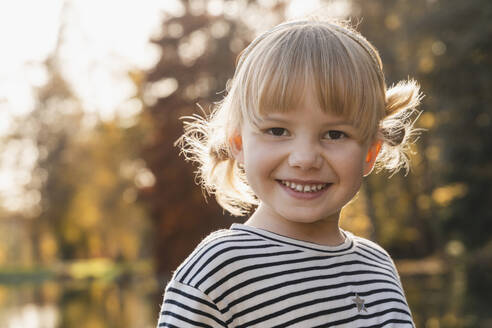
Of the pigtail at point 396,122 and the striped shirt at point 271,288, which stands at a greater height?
the pigtail at point 396,122

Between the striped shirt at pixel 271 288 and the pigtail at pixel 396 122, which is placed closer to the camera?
the striped shirt at pixel 271 288

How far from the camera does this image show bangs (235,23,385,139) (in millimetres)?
1812

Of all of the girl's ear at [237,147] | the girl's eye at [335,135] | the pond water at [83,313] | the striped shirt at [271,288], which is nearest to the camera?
the striped shirt at [271,288]

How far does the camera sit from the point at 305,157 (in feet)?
5.98

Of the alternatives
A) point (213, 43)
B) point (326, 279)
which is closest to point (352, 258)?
point (326, 279)

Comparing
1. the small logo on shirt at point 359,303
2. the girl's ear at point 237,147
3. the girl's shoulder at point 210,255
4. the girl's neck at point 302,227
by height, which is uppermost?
the girl's ear at point 237,147

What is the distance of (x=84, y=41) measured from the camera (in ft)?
100

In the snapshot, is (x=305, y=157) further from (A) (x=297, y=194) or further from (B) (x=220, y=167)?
(B) (x=220, y=167)

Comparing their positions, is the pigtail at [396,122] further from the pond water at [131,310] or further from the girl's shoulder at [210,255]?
the pond water at [131,310]

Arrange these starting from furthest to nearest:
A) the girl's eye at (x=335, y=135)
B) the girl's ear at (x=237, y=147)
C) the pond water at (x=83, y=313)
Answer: the pond water at (x=83, y=313), the girl's ear at (x=237, y=147), the girl's eye at (x=335, y=135)

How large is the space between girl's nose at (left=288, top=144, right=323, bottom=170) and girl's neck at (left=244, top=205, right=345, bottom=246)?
0.61ft

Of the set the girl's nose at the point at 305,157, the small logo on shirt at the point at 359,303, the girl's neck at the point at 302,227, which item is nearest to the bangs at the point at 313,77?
the girl's nose at the point at 305,157

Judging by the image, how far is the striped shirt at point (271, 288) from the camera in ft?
5.70

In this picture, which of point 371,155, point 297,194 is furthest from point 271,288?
point 371,155
